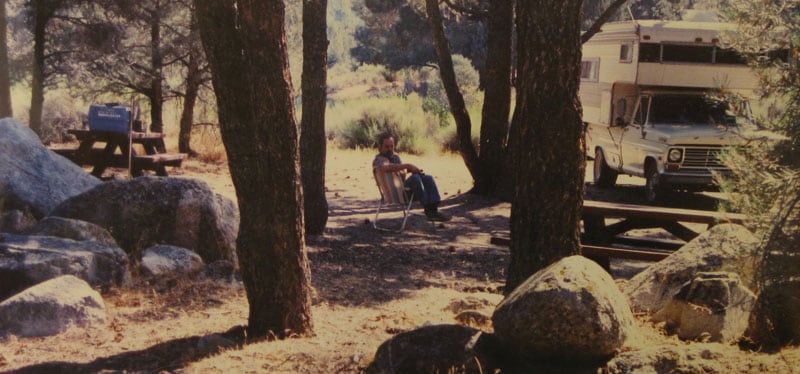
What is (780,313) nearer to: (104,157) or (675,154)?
(675,154)

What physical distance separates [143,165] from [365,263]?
6.52 meters

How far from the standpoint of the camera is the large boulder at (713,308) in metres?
5.54

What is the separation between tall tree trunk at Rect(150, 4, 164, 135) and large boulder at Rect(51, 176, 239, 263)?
32.5ft

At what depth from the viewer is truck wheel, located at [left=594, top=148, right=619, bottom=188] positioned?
16281mm

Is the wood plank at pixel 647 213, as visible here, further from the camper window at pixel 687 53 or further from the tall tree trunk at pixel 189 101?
the tall tree trunk at pixel 189 101

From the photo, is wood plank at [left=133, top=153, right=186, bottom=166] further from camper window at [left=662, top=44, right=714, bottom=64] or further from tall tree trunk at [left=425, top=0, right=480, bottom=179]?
camper window at [left=662, top=44, right=714, bottom=64]

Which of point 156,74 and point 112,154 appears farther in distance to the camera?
point 156,74

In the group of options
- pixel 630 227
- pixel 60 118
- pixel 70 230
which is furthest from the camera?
pixel 60 118

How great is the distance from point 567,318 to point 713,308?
1.49 m

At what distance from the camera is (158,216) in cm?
861

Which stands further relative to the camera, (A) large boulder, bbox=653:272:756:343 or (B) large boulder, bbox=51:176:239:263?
(B) large boulder, bbox=51:176:239:263

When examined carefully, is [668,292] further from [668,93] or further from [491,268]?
[668,93]

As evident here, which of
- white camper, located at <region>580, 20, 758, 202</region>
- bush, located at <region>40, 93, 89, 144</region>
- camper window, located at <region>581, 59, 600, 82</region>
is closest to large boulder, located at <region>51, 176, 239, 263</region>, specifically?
white camper, located at <region>580, 20, 758, 202</region>

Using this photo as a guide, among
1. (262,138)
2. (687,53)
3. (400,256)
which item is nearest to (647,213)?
(400,256)
